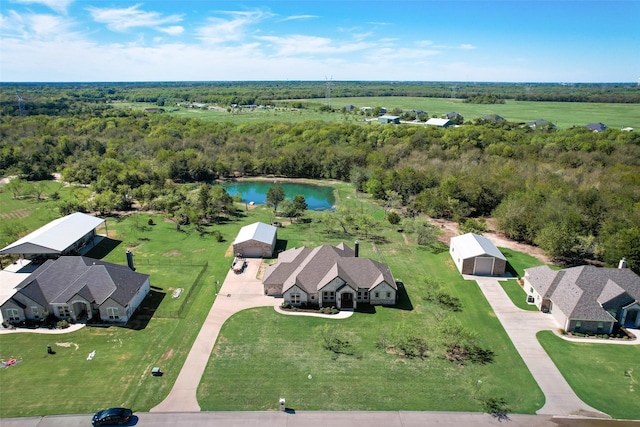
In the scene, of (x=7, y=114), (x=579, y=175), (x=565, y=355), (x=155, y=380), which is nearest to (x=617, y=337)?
(x=565, y=355)

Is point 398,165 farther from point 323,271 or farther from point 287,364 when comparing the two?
point 287,364

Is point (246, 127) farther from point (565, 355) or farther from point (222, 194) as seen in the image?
point (565, 355)

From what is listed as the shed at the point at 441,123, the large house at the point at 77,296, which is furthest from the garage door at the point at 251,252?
the shed at the point at 441,123

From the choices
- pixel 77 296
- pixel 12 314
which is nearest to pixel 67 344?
pixel 77 296

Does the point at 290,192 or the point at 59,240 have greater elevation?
the point at 59,240

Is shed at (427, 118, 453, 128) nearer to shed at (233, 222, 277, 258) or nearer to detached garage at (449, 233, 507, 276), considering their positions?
detached garage at (449, 233, 507, 276)

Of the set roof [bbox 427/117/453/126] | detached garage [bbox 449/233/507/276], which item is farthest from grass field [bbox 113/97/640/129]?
detached garage [bbox 449/233/507/276]
